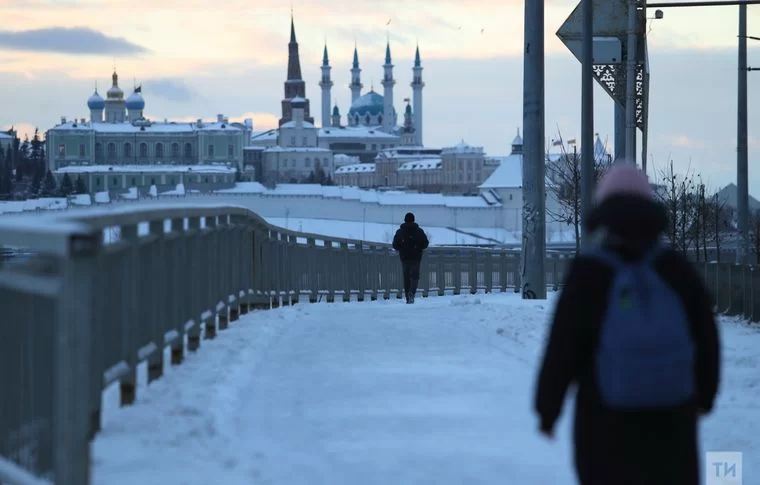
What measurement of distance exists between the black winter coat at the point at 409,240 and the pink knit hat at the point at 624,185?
66.1 ft

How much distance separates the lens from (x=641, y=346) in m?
4.95

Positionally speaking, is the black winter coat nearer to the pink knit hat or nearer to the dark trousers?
the dark trousers

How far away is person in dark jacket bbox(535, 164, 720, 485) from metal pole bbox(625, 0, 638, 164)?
65.8 feet

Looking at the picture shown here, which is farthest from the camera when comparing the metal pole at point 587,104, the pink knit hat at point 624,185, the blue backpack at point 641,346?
the metal pole at point 587,104

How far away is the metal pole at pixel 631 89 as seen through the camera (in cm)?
2512

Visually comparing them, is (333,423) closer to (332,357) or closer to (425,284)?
(332,357)

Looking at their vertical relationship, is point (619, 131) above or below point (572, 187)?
above

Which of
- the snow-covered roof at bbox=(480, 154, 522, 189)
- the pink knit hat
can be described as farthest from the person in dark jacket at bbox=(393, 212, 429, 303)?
the snow-covered roof at bbox=(480, 154, 522, 189)

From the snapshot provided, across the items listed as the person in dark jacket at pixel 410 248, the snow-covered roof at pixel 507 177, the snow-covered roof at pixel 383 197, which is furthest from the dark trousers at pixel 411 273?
the snow-covered roof at pixel 507 177

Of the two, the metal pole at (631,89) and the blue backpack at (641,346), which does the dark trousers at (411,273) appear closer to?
the metal pole at (631,89)

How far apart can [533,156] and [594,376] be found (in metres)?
19.6

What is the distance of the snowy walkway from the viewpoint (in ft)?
25.6

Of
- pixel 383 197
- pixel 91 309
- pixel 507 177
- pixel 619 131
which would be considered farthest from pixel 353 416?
pixel 507 177

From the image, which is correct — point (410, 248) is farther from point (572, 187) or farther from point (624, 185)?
point (572, 187)
